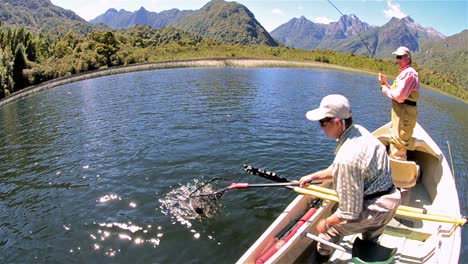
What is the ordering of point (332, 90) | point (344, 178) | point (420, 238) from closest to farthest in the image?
1. point (344, 178)
2. point (420, 238)
3. point (332, 90)

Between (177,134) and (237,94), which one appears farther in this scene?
(237,94)

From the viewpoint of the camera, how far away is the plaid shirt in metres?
4.98

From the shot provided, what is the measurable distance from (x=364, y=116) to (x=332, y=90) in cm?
1332

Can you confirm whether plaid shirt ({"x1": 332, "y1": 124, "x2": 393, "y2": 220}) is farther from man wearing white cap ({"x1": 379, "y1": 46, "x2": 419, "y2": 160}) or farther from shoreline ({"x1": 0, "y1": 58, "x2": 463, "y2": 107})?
shoreline ({"x1": 0, "y1": 58, "x2": 463, "y2": 107})

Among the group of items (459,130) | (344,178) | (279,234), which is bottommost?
(459,130)

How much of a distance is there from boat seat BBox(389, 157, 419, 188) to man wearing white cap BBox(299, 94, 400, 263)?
3810mm

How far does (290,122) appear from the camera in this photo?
77.5 ft

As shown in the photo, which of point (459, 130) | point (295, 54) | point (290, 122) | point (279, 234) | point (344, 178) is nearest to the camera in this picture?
point (344, 178)

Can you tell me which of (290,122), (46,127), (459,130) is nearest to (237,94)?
(290,122)

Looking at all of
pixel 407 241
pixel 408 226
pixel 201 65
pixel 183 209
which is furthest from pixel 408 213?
pixel 201 65

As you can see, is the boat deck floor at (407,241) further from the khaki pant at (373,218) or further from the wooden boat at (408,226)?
the khaki pant at (373,218)

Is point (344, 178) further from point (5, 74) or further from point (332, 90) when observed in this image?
point (5, 74)

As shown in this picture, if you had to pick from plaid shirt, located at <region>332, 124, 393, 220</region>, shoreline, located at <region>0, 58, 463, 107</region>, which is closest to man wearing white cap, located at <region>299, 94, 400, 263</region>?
plaid shirt, located at <region>332, 124, 393, 220</region>

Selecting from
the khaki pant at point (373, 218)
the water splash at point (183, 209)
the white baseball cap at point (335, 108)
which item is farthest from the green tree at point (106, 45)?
the white baseball cap at point (335, 108)
